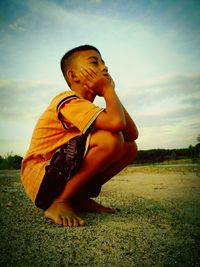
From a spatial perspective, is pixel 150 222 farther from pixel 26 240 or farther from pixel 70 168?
pixel 26 240

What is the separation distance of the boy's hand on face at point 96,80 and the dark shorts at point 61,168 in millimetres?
455

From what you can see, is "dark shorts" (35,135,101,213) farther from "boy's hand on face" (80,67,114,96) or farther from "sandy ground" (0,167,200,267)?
"boy's hand on face" (80,67,114,96)

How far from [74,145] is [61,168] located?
0.22 meters

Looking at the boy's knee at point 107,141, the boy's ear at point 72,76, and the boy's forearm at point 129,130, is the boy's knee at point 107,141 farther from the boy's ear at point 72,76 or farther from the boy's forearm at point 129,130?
the boy's ear at point 72,76

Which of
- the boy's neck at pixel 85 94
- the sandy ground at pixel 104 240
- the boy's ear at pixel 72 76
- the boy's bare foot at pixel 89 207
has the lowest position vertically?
the sandy ground at pixel 104 240

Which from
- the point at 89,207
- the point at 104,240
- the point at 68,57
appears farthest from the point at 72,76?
the point at 104,240

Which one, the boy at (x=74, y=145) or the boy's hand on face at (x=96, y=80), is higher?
the boy's hand on face at (x=96, y=80)

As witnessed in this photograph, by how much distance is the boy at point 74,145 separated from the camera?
6.86ft

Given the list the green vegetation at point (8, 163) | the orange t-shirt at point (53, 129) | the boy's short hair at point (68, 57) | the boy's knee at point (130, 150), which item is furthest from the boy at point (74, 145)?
the green vegetation at point (8, 163)

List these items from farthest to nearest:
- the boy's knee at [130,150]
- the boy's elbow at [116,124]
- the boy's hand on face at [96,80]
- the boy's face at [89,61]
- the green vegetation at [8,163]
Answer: the green vegetation at [8,163], the boy's knee at [130,150], the boy's face at [89,61], the boy's hand on face at [96,80], the boy's elbow at [116,124]

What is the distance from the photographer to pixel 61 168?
7.06 feet

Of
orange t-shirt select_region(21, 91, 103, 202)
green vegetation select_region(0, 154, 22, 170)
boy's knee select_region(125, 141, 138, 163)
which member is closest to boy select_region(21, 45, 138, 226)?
orange t-shirt select_region(21, 91, 103, 202)

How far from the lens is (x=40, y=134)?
239 cm

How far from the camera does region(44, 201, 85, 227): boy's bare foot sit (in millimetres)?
1955
